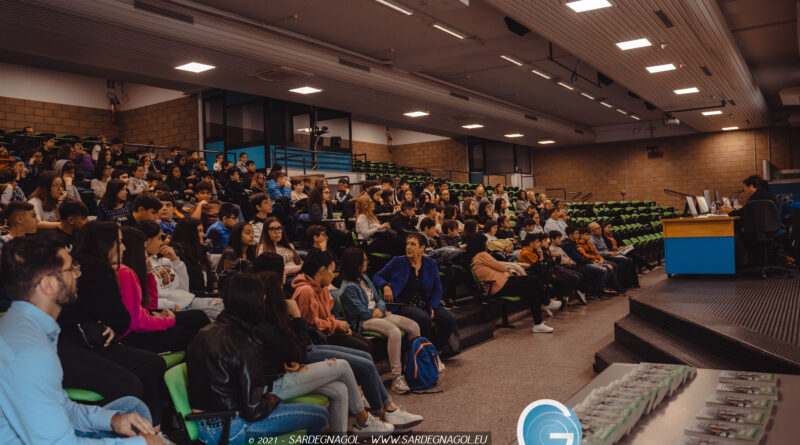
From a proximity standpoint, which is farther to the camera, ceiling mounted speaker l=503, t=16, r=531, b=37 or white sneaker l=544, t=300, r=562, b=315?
ceiling mounted speaker l=503, t=16, r=531, b=37

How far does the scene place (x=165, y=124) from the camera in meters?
14.5

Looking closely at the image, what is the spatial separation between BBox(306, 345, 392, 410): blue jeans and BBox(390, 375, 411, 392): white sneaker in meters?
0.71

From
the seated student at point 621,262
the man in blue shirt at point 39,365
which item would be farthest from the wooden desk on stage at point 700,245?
the man in blue shirt at point 39,365

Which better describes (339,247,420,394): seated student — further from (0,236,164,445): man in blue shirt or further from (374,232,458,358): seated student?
(0,236,164,445): man in blue shirt

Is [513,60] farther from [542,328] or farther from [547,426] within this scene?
[547,426]

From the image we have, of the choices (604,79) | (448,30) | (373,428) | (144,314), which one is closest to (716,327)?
(373,428)

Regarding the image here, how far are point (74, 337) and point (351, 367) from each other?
56.8 inches

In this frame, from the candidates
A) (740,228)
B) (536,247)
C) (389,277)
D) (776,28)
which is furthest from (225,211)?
(776,28)

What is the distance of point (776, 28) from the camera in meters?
9.67

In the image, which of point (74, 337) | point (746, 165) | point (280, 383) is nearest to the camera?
point (74, 337)

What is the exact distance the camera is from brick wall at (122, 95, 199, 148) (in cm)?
1400

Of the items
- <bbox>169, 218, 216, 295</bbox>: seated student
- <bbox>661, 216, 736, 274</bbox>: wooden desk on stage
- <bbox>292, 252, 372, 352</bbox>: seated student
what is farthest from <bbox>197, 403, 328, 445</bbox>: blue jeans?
<bbox>661, 216, 736, 274</bbox>: wooden desk on stage

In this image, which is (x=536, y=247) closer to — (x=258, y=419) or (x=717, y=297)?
(x=717, y=297)

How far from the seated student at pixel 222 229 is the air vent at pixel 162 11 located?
10.9 ft
